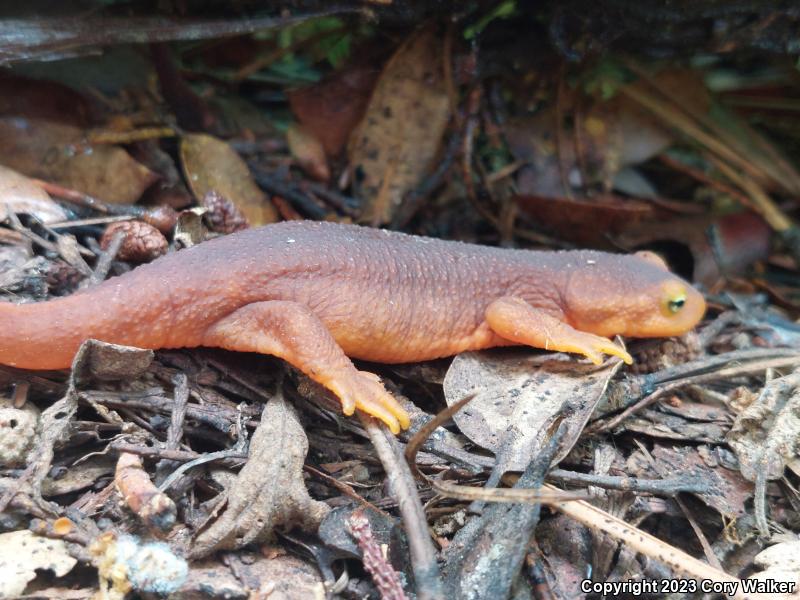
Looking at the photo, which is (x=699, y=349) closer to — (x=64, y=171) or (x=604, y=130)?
(x=604, y=130)

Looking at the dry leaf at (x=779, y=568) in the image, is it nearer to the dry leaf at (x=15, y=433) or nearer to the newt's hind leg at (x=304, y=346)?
the newt's hind leg at (x=304, y=346)

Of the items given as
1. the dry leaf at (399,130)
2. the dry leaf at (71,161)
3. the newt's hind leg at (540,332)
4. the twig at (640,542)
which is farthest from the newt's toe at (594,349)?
the dry leaf at (71,161)

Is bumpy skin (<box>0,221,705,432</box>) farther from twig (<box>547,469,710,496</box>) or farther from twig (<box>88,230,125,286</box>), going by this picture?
twig (<box>547,469,710,496</box>)

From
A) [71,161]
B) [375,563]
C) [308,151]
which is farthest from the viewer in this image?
[308,151]

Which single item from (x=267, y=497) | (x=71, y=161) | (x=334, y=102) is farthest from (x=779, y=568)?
(x=71, y=161)

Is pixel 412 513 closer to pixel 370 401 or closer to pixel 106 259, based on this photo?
pixel 370 401
